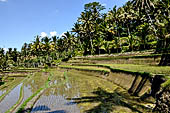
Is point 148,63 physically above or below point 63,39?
below

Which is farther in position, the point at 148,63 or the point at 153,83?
the point at 148,63

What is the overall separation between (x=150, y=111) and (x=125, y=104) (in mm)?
2146

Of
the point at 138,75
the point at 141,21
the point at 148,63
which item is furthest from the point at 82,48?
the point at 138,75

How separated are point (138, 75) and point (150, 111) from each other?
5154 mm

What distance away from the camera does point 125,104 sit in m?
10.4

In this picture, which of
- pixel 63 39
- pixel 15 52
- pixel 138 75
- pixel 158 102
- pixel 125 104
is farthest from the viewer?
pixel 15 52

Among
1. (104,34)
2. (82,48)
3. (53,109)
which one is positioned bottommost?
(53,109)

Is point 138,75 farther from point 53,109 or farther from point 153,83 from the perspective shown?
point 53,109

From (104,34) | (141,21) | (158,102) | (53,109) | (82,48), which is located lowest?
(53,109)

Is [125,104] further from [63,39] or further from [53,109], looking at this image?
[63,39]

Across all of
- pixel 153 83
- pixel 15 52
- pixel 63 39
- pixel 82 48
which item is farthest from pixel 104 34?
pixel 15 52

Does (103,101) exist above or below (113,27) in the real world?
below

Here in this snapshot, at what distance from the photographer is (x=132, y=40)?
34.9 m

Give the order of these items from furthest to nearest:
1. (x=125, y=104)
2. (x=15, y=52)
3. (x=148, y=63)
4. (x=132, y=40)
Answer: (x=15, y=52) < (x=132, y=40) < (x=148, y=63) < (x=125, y=104)
